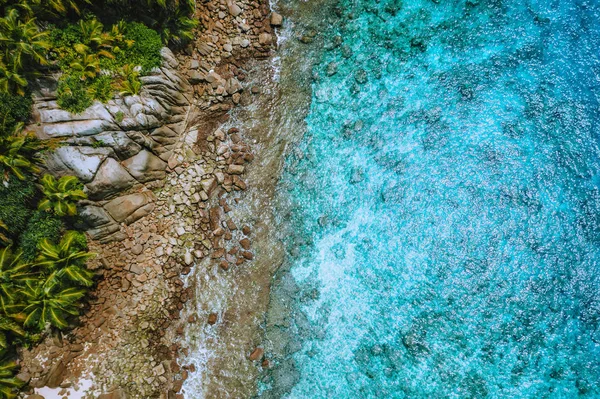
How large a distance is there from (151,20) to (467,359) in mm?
13500

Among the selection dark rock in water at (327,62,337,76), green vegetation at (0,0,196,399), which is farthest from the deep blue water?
green vegetation at (0,0,196,399)

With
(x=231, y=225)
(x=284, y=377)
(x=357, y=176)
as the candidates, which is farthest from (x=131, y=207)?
(x=357, y=176)

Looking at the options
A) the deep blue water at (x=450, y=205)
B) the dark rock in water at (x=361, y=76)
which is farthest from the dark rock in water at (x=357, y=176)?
the dark rock in water at (x=361, y=76)

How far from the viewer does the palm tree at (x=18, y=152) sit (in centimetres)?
850

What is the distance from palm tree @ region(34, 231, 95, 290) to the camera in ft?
28.9

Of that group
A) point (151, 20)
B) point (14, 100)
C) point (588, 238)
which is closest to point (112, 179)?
point (14, 100)

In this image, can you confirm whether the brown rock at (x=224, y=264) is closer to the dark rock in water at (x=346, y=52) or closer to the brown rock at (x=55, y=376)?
the brown rock at (x=55, y=376)

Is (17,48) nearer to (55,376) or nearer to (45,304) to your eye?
(45,304)

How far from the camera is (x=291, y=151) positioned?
36.6 ft

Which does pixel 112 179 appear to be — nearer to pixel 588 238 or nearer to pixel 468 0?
pixel 468 0

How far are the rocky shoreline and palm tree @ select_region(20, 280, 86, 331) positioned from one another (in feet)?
2.18

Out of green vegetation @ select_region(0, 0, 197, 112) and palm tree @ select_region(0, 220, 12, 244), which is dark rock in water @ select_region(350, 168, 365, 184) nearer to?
green vegetation @ select_region(0, 0, 197, 112)

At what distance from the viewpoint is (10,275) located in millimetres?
8539

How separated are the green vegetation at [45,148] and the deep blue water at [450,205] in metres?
5.80
